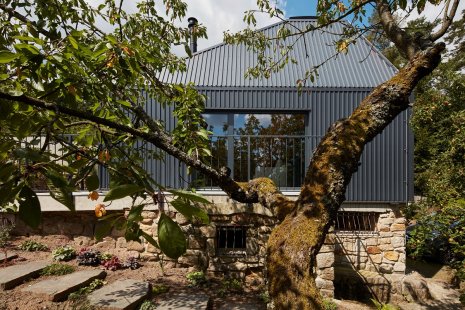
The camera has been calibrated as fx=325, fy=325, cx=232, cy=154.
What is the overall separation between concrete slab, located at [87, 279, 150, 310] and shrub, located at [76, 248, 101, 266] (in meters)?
0.97

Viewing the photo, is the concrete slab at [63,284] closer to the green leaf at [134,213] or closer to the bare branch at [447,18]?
the green leaf at [134,213]

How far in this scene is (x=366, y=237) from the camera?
276 inches

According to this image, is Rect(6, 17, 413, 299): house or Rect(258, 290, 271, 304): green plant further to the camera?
Rect(6, 17, 413, 299): house

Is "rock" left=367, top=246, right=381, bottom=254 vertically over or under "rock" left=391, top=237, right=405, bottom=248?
under

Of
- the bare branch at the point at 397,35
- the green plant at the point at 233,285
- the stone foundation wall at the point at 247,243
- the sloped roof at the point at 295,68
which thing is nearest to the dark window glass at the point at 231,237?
the stone foundation wall at the point at 247,243

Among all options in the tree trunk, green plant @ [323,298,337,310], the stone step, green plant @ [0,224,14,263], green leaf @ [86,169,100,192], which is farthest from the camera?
green plant @ [0,224,14,263]

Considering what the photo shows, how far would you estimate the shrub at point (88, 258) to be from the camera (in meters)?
5.66

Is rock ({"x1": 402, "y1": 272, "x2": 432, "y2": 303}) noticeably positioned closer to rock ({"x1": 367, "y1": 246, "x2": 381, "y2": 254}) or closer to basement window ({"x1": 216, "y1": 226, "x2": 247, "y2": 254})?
rock ({"x1": 367, "y1": 246, "x2": 381, "y2": 254})

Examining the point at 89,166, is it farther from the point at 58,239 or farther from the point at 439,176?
the point at 439,176

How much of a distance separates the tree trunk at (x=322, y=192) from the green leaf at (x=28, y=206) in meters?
1.00

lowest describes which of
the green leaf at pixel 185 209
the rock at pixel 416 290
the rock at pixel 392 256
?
the rock at pixel 416 290

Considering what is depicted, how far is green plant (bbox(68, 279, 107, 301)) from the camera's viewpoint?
4320mm

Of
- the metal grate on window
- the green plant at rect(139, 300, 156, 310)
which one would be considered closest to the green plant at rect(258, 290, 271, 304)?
the green plant at rect(139, 300, 156, 310)

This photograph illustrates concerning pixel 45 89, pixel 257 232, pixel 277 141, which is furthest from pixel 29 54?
pixel 277 141
